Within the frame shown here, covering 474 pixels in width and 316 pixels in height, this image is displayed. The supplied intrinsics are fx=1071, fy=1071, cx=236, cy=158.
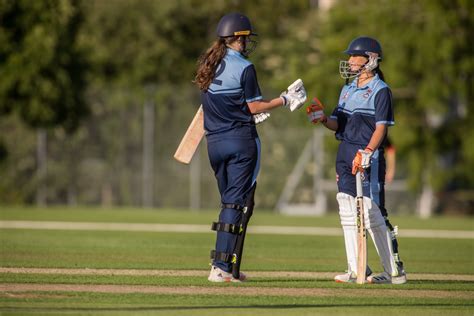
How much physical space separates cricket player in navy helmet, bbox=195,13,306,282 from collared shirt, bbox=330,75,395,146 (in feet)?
1.91

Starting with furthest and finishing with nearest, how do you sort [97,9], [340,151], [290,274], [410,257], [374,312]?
[97,9] → [410,257] → [290,274] → [340,151] → [374,312]

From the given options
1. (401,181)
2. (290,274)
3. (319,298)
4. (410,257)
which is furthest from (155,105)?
(319,298)

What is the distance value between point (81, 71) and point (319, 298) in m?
21.1

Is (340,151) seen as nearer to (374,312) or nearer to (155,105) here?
(374,312)

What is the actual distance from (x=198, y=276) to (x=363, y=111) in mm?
2290

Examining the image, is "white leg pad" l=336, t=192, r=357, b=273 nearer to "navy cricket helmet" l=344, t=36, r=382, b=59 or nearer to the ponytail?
"navy cricket helmet" l=344, t=36, r=382, b=59

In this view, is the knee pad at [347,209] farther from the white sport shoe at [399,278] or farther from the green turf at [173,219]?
the green turf at [173,219]

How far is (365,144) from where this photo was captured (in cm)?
1027

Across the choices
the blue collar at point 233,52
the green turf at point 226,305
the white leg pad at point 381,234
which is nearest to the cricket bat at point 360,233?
the white leg pad at point 381,234

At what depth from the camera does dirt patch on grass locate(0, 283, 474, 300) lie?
30.0 feet

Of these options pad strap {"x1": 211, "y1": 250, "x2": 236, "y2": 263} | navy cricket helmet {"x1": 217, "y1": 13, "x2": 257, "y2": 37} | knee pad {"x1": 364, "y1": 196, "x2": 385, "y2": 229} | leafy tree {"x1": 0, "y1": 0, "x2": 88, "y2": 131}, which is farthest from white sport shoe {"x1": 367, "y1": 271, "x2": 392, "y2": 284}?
leafy tree {"x1": 0, "y1": 0, "x2": 88, "y2": 131}

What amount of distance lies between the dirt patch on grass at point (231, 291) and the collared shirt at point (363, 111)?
1557 millimetres

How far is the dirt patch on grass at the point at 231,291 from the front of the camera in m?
9.13

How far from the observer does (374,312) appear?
8.24 metres
